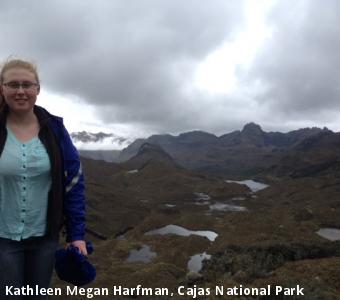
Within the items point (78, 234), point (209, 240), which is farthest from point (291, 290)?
point (209, 240)

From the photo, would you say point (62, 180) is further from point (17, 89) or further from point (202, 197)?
point (202, 197)

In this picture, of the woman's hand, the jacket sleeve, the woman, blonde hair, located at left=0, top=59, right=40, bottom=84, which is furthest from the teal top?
blonde hair, located at left=0, top=59, right=40, bottom=84

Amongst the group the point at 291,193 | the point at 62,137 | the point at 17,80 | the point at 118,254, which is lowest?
the point at 118,254

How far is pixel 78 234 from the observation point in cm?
485

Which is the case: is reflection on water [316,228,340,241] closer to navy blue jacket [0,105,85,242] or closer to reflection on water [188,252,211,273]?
reflection on water [188,252,211,273]

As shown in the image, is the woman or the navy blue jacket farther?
the navy blue jacket

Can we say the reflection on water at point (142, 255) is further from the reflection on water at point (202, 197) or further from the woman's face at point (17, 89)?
the reflection on water at point (202, 197)

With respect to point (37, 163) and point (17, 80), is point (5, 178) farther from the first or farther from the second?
point (17, 80)

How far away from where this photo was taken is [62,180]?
4.90 m

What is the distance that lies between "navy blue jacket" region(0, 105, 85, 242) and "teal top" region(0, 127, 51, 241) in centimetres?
8

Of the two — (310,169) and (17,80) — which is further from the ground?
(310,169)

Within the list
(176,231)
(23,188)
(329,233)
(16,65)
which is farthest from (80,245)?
(176,231)

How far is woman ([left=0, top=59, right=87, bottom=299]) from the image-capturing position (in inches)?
183

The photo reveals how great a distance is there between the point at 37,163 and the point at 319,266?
1343 centimetres
